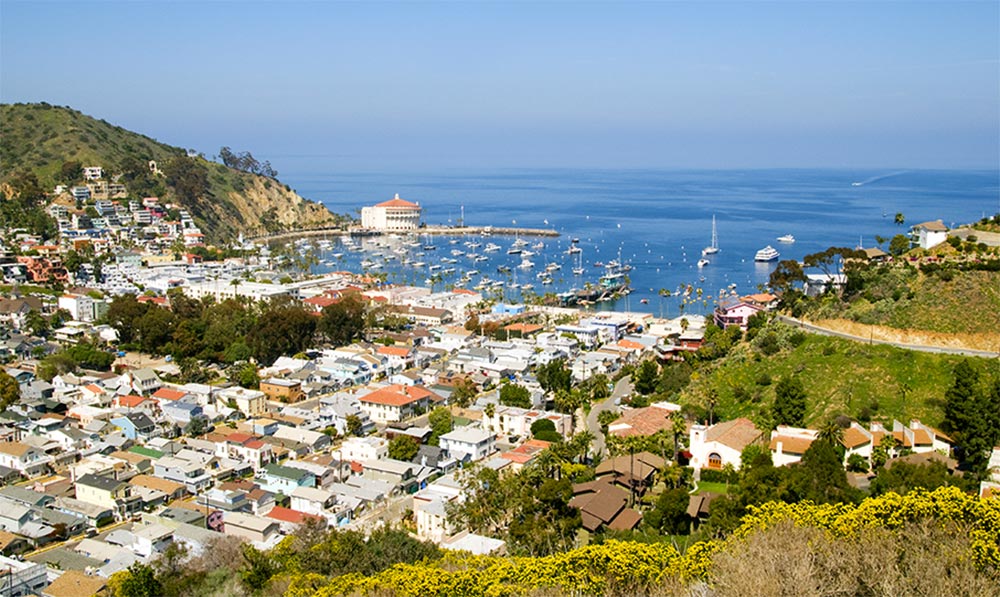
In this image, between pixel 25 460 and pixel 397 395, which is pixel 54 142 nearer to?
pixel 25 460

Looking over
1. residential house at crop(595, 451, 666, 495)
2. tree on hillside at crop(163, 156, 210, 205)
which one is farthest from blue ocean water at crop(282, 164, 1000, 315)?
residential house at crop(595, 451, 666, 495)

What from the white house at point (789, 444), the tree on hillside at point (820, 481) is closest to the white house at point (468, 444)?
the white house at point (789, 444)

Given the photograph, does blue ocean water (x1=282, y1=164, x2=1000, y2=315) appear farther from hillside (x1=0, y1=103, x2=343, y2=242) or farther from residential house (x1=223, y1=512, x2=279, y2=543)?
residential house (x1=223, y1=512, x2=279, y2=543)

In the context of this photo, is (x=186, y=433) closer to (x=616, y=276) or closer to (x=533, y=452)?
(x=533, y=452)

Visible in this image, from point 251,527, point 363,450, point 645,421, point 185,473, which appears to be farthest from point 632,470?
point 185,473

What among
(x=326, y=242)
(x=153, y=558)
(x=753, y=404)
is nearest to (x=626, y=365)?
(x=753, y=404)
